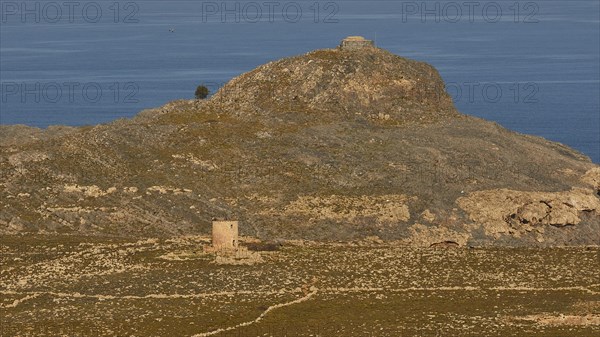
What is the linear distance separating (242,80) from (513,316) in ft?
173

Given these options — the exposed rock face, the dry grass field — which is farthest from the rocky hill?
the dry grass field

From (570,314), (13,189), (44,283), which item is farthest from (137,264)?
(570,314)

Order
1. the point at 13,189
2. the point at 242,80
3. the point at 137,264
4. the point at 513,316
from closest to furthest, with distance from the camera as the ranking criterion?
the point at 513,316 < the point at 137,264 < the point at 13,189 < the point at 242,80

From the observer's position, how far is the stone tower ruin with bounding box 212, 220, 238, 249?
79431mm

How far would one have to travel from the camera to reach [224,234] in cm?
7969

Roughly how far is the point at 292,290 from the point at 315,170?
95.7 ft

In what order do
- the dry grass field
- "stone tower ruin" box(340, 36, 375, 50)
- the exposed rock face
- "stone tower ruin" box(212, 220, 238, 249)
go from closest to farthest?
the dry grass field
"stone tower ruin" box(212, 220, 238, 249)
the exposed rock face
"stone tower ruin" box(340, 36, 375, 50)

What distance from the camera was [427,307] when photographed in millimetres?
67125

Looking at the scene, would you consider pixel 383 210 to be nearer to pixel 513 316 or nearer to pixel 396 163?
pixel 396 163

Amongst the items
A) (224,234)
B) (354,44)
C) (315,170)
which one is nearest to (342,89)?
(354,44)

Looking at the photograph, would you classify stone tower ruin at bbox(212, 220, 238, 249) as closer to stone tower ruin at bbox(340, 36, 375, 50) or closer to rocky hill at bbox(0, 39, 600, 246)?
rocky hill at bbox(0, 39, 600, 246)

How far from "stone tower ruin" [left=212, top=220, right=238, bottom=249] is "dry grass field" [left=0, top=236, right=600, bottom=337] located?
91cm

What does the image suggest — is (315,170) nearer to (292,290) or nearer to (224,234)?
(224,234)

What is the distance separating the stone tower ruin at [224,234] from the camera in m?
79.4
